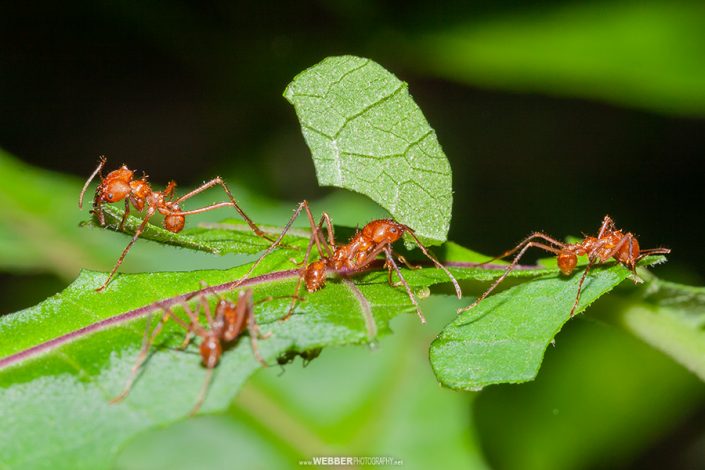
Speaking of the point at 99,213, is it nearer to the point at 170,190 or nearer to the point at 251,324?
the point at 170,190

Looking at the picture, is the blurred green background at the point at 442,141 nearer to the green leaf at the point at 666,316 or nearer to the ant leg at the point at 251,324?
the green leaf at the point at 666,316

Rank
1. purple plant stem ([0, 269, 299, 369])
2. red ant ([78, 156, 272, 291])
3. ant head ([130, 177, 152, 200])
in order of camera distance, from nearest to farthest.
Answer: purple plant stem ([0, 269, 299, 369]), red ant ([78, 156, 272, 291]), ant head ([130, 177, 152, 200])

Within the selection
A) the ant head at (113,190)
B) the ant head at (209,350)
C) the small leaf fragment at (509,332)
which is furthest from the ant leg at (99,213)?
the small leaf fragment at (509,332)

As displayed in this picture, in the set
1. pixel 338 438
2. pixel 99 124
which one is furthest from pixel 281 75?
pixel 338 438

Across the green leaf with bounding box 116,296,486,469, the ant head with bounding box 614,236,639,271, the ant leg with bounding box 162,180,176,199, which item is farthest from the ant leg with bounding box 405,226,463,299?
the green leaf with bounding box 116,296,486,469

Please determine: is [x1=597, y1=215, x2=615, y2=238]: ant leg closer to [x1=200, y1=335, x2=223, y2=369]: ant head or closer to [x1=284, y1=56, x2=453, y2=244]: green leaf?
[x1=284, y1=56, x2=453, y2=244]: green leaf

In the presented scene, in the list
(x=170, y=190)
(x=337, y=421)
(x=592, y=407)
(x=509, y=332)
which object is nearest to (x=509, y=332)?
(x=509, y=332)
